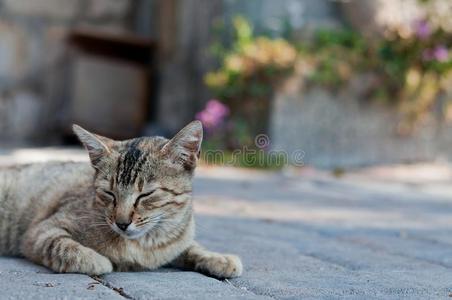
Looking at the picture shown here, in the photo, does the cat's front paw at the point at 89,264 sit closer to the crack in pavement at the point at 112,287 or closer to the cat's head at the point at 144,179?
the crack in pavement at the point at 112,287

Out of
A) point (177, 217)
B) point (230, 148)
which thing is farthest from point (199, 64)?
point (177, 217)

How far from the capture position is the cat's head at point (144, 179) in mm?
3734

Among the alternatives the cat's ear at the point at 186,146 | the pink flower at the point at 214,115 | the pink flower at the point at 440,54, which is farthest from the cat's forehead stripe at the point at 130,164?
the pink flower at the point at 440,54

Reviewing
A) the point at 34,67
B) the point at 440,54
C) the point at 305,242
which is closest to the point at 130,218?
the point at 305,242

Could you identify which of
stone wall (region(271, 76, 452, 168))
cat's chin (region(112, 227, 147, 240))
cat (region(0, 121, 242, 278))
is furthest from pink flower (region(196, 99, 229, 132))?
cat's chin (region(112, 227, 147, 240))

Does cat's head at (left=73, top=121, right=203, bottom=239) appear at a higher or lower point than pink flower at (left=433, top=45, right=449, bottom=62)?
lower

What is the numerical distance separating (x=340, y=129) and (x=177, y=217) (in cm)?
579

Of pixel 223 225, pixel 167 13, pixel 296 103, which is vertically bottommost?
pixel 223 225

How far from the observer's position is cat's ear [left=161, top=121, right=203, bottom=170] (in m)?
3.90

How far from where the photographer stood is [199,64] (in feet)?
33.4

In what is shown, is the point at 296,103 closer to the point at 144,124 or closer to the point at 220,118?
the point at 220,118

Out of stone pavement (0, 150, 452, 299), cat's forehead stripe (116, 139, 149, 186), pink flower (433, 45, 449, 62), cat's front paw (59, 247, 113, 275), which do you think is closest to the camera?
stone pavement (0, 150, 452, 299)

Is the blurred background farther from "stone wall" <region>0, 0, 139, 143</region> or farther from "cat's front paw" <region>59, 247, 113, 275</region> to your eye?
"cat's front paw" <region>59, 247, 113, 275</region>

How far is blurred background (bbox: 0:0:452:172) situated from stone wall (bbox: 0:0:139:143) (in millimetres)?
13
